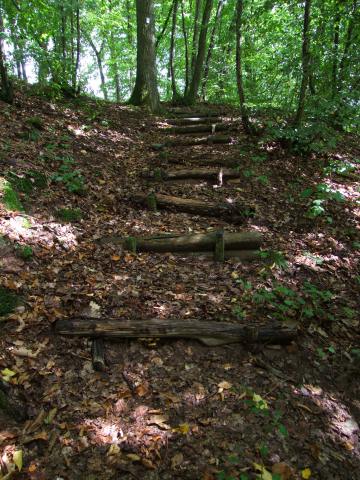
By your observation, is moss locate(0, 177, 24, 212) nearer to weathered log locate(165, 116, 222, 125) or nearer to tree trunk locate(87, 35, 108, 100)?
weathered log locate(165, 116, 222, 125)

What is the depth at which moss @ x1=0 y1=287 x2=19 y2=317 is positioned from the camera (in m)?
3.60

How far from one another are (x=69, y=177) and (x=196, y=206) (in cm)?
246

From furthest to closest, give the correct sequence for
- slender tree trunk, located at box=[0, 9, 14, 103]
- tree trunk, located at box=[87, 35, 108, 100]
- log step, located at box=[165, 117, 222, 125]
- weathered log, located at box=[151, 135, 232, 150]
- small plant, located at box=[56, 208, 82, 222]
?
tree trunk, located at box=[87, 35, 108, 100]
log step, located at box=[165, 117, 222, 125]
weathered log, located at box=[151, 135, 232, 150]
slender tree trunk, located at box=[0, 9, 14, 103]
small plant, located at box=[56, 208, 82, 222]

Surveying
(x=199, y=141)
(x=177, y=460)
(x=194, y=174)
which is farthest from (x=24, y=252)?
(x=199, y=141)

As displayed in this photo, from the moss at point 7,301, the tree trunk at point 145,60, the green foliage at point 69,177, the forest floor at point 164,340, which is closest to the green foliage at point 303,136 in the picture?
the forest floor at point 164,340

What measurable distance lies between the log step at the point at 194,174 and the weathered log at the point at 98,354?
4.51 m

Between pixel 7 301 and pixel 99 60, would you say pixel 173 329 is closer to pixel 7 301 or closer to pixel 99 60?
pixel 7 301

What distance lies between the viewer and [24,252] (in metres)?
4.34

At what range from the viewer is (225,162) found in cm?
802

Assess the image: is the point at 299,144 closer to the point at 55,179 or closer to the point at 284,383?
the point at 55,179

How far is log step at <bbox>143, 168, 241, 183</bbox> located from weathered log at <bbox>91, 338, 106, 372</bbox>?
451cm

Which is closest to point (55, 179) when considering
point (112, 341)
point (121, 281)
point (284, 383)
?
point (121, 281)

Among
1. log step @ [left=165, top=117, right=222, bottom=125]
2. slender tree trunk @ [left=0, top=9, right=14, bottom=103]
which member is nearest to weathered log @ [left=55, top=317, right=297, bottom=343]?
slender tree trunk @ [left=0, top=9, right=14, bottom=103]

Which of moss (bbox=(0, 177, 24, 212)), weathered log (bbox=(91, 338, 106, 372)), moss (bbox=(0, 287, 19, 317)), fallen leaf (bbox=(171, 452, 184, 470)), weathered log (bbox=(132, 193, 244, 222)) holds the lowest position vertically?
fallen leaf (bbox=(171, 452, 184, 470))
